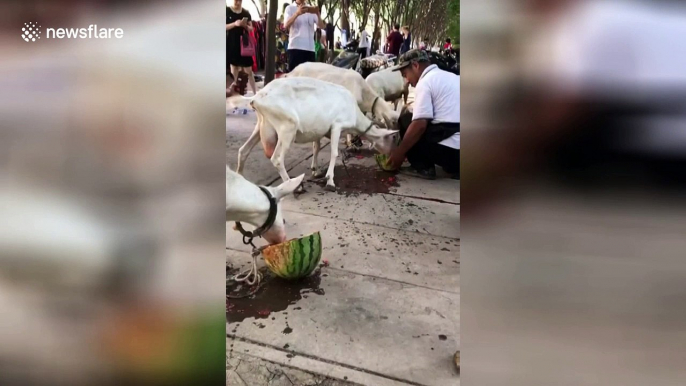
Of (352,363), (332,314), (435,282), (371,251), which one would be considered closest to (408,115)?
(371,251)

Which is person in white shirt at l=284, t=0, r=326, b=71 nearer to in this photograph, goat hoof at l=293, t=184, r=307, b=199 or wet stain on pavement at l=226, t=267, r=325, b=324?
Result: goat hoof at l=293, t=184, r=307, b=199

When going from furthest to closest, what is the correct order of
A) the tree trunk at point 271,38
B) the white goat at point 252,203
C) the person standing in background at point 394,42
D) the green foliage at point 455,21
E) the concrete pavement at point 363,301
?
the person standing in background at point 394,42, the tree trunk at point 271,38, the white goat at point 252,203, the concrete pavement at point 363,301, the green foliage at point 455,21

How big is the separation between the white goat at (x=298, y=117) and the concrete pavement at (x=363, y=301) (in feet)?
0.73

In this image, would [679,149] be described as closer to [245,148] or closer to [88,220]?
[88,220]

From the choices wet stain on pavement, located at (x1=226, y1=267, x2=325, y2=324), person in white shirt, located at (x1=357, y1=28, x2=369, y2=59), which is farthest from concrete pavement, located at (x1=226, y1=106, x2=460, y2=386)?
person in white shirt, located at (x1=357, y1=28, x2=369, y2=59)

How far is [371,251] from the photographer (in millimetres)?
3170

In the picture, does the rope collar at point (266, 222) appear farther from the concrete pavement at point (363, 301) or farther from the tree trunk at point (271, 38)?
the tree trunk at point (271, 38)

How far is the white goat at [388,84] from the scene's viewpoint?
23.0 ft

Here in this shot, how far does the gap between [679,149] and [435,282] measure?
6.49ft

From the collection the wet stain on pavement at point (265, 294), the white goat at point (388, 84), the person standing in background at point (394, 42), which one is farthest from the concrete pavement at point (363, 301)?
the person standing in background at point (394, 42)

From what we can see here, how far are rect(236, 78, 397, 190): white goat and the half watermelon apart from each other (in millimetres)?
1670

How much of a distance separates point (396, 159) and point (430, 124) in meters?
0.47

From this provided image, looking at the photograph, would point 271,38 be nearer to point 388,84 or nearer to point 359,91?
point 359,91

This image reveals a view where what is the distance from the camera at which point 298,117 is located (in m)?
4.25
